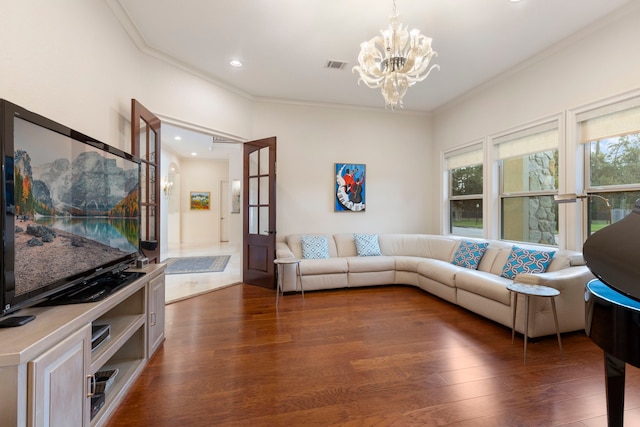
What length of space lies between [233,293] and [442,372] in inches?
114

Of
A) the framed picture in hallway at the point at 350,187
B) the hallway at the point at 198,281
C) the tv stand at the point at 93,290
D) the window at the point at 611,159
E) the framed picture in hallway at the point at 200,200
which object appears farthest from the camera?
the framed picture in hallway at the point at 200,200

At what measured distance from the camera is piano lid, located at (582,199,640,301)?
1.18 meters

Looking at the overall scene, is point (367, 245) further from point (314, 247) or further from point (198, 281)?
point (198, 281)

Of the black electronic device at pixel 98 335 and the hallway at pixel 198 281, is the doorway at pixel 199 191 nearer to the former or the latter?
the hallway at pixel 198 281

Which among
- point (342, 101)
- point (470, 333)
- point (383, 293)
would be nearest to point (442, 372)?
point (470, 333)

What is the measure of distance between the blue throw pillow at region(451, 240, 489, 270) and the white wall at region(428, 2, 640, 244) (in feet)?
1.78

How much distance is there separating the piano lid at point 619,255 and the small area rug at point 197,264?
17.1 ft

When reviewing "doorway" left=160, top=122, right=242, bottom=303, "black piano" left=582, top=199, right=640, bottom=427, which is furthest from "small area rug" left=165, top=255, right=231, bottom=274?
"black piano" left=582, top=199, right=640, bottom=427

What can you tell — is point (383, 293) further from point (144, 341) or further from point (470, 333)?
point (144, 341)

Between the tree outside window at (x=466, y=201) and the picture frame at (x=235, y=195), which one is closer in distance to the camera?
the tree outside window at (x=466, y=201)

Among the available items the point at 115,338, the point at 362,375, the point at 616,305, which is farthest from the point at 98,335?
the point at 616,305

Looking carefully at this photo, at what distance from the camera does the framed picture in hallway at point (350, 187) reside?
192 inches

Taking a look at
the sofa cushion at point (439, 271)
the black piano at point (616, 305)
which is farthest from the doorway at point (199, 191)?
the black piano at point (616, 305)

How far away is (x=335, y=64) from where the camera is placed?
137 inches
